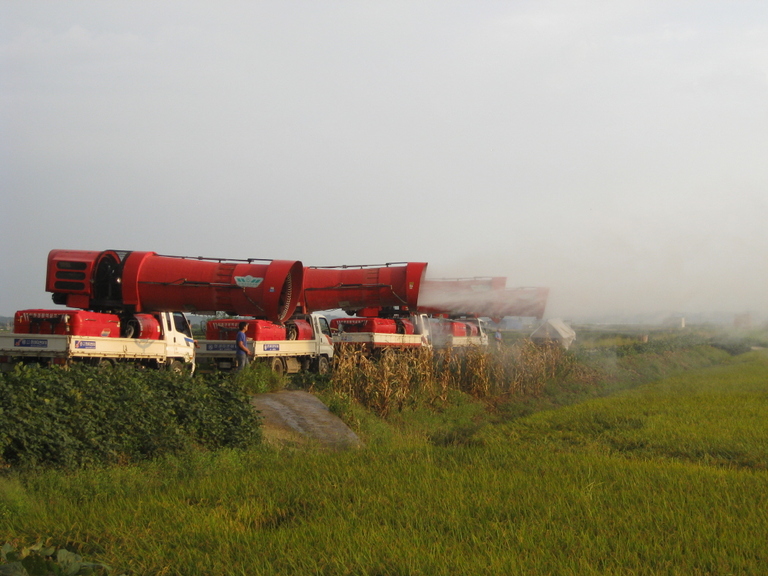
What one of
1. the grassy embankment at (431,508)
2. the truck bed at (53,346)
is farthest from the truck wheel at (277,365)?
the grassy embankment at (431,508)

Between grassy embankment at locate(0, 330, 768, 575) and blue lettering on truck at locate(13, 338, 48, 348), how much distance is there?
4928mm

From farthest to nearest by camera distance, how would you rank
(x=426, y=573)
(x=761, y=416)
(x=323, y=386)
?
(x=323, y=386)
(x=761, y=416)
(x=426, y=573)

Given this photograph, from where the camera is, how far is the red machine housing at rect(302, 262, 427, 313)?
15.2 m

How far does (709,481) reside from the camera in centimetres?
846

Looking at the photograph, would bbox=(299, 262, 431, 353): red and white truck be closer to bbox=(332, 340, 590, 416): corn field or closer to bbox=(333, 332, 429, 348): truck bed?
bbox=(332, 340, 590, 416): corn field

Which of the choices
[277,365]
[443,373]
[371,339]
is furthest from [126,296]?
[371,339]

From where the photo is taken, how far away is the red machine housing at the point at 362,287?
15242 mm

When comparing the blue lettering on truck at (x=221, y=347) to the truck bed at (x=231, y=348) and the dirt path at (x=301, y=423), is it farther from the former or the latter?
the dirt path at (x=301, y=423)

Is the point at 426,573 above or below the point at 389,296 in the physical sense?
below

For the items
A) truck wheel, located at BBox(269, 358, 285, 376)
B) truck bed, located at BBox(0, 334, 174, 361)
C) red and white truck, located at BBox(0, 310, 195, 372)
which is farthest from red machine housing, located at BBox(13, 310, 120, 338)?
truck wheel, located at BBox(269, 358, 285, 376)

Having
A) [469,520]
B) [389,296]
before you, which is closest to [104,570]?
[469,520]

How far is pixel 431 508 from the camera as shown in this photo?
7.22 meters

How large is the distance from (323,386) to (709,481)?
10.4 meters

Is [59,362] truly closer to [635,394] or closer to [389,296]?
[389,296]
